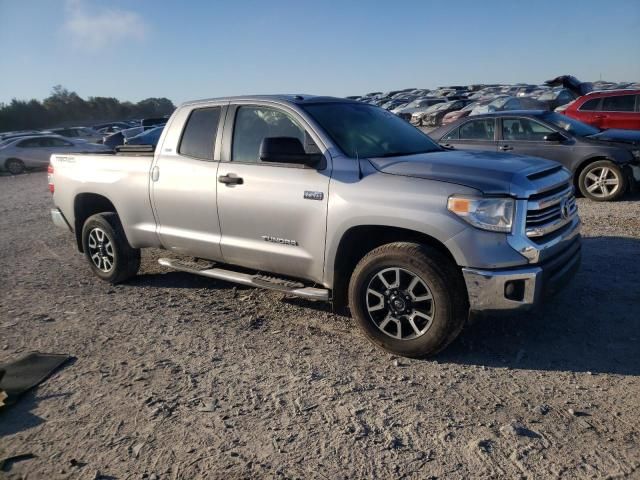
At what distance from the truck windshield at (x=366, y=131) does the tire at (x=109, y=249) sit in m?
2.63

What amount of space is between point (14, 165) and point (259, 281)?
66.9 ft

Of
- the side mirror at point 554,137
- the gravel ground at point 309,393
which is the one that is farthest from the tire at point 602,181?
the gravel ground at point 309,393

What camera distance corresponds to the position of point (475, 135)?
30.7ft

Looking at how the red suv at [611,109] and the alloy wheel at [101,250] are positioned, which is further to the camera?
the red suv at [611,109]

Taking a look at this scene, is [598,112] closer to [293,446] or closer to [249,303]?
[249,303]


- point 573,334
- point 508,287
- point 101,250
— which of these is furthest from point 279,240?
point 101,250

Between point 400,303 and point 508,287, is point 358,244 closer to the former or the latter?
point 400,303

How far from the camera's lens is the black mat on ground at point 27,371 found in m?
3.66

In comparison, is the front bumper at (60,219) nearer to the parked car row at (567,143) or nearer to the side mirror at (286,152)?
the side mirror at (286,152)

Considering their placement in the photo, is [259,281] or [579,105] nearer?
[259,281]

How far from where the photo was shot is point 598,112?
13.0 m

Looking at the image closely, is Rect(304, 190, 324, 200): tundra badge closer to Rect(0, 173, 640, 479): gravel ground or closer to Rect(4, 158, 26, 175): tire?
Rect(0, 173, 640, 479): gravel ground

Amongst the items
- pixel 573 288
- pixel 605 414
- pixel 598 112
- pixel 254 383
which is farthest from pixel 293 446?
pixel 598 112

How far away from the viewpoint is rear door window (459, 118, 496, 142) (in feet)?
30.3
